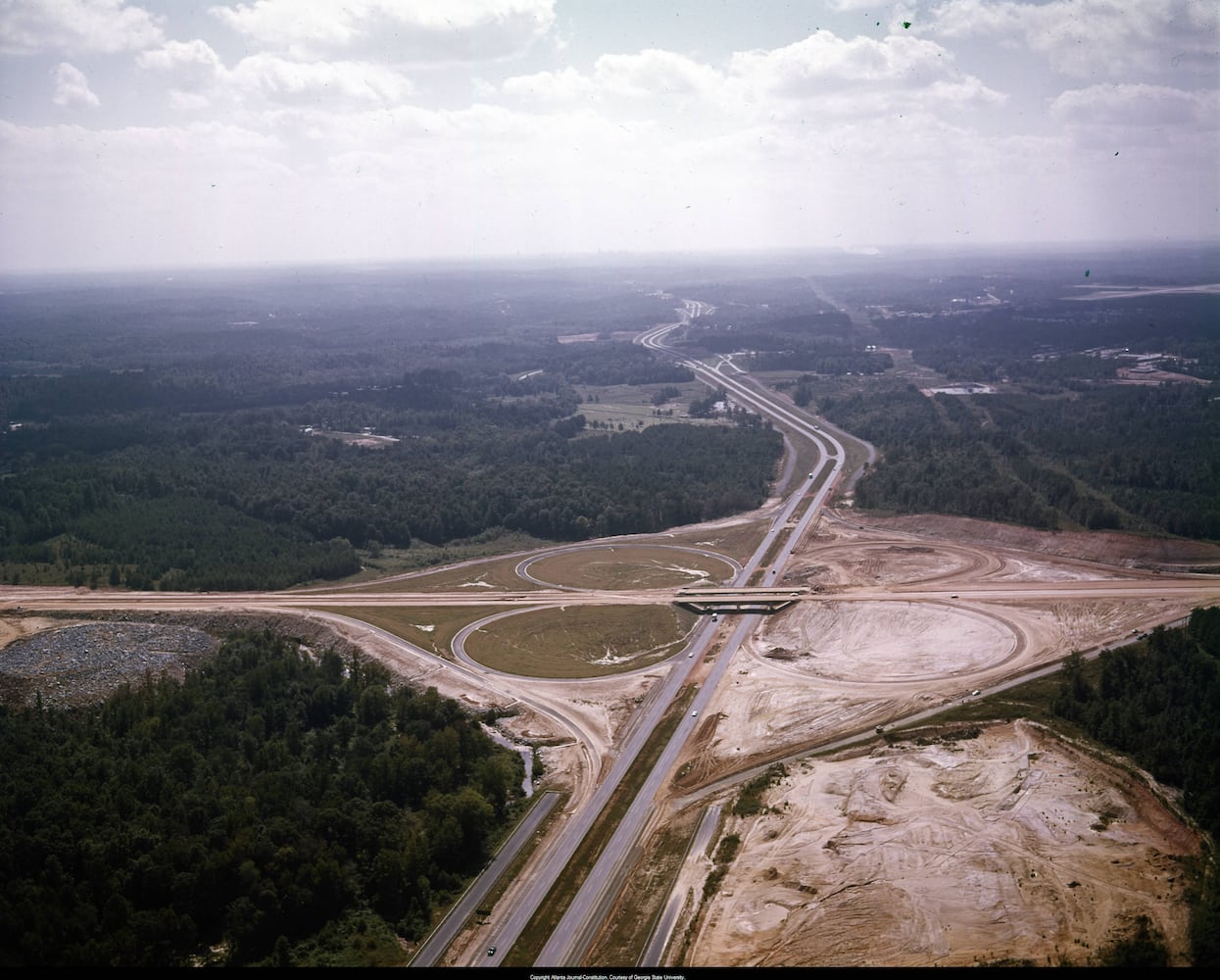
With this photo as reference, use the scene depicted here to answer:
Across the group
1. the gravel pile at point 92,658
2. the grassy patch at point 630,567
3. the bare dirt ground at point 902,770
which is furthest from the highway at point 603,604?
the gravel pile at point 92,658

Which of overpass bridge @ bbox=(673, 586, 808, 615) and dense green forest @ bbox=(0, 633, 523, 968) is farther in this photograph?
overpass bridge @ bbox=(673, 586, 808, 615)

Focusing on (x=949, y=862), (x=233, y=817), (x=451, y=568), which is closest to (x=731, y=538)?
(x=451, y=568)

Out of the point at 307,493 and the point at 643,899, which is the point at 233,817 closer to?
the point at 643,899

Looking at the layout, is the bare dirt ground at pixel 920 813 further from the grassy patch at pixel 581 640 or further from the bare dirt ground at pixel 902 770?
the grassy patch at pixel 581 640

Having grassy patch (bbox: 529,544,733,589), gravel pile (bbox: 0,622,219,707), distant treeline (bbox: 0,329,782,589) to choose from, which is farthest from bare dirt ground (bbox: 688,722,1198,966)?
distant treeline (bbox: 0,329,782,589)

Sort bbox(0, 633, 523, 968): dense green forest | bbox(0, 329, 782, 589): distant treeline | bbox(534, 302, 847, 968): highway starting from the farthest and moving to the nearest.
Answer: bbox(0, 329, 782, 589): distant treeline < bbox(534, 302, 847, 968): highway < bbox(0, 633, 523, 968): dense green forest

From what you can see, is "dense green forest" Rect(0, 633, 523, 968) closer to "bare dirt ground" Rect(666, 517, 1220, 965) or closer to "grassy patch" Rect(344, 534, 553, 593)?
"bare dirt ground" Rect(666, 517, 1220, 965)

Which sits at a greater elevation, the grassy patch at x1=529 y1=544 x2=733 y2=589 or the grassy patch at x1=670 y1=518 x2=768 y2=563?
the grassy patch at x1=670 y1=518 x2=768 y2=563

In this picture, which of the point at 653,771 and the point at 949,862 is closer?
the point at 949,862
